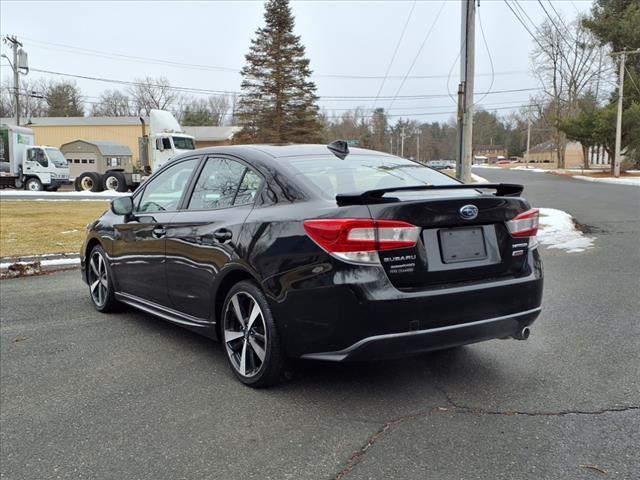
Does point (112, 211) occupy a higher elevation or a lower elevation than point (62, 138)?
lower

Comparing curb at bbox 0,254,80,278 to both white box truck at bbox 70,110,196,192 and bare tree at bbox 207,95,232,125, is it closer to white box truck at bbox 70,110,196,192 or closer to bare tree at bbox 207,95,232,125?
white box truck at bbox 70,110,196,192

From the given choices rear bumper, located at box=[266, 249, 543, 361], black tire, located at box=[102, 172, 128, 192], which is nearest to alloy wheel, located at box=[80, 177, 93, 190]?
black tire, located at box=[102, 172, 128, 192]

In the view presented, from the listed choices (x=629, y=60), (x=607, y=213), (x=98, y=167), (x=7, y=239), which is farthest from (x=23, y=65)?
(x=629, y=60)

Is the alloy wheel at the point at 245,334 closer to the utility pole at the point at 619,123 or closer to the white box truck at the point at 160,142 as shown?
the white box truck at the point at 160,142

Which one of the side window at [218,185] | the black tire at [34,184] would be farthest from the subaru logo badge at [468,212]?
the black tire at [34,184]

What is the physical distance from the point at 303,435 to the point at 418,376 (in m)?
1.10

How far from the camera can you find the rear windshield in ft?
12.2

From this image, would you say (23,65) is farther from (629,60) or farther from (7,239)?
(629,60)

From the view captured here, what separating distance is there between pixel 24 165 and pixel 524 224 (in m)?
30.9

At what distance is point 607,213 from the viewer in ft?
50.0

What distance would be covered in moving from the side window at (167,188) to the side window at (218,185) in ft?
0.77

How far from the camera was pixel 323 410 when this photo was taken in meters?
3.37

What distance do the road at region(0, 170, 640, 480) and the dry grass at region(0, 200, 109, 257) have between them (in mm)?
4921

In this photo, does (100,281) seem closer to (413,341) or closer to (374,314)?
(374,314)
